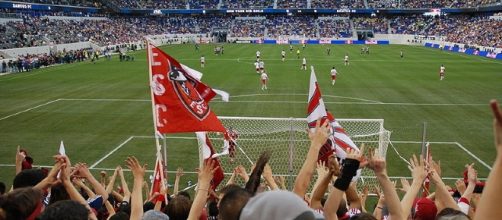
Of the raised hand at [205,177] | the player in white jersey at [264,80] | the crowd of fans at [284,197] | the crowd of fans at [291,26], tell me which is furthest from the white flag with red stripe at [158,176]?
the crowd of fans at [291,26]

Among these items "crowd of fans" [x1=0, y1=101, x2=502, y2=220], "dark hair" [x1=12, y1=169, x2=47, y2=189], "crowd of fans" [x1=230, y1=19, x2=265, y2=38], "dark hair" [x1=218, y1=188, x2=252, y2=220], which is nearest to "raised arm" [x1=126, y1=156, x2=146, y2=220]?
"crowd of fans" [x1=0, y1=101, x2=502, y2=220]

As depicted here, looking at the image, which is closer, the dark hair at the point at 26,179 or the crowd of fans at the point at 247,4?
the dark hair at the point at 26,179

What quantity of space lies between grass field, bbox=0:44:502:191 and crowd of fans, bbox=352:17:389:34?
4677 cm

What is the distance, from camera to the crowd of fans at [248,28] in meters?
94.0

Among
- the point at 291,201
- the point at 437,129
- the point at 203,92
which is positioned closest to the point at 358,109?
the point at 437,129

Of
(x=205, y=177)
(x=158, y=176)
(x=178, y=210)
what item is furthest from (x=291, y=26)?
(x=205, y=177)

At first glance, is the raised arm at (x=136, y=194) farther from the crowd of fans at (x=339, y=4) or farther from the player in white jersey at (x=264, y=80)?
the crowd of fans at (x=339, y=4)

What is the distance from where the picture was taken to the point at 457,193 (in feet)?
27.9

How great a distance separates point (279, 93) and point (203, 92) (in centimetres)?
2224

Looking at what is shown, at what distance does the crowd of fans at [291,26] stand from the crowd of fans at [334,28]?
1803 mm

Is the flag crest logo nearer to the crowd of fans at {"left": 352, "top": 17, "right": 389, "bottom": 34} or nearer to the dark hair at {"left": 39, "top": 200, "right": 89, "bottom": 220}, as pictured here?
the dark hair at {"left": 39, "top": 200, "right": 89, "bottom": 220}

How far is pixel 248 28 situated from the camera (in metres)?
97.2

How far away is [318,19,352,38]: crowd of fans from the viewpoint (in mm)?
92262

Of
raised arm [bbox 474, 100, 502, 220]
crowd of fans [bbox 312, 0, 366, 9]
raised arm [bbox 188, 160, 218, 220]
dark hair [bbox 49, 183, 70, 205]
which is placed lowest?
dark hair [bbox 49, 183, 70, 205]
